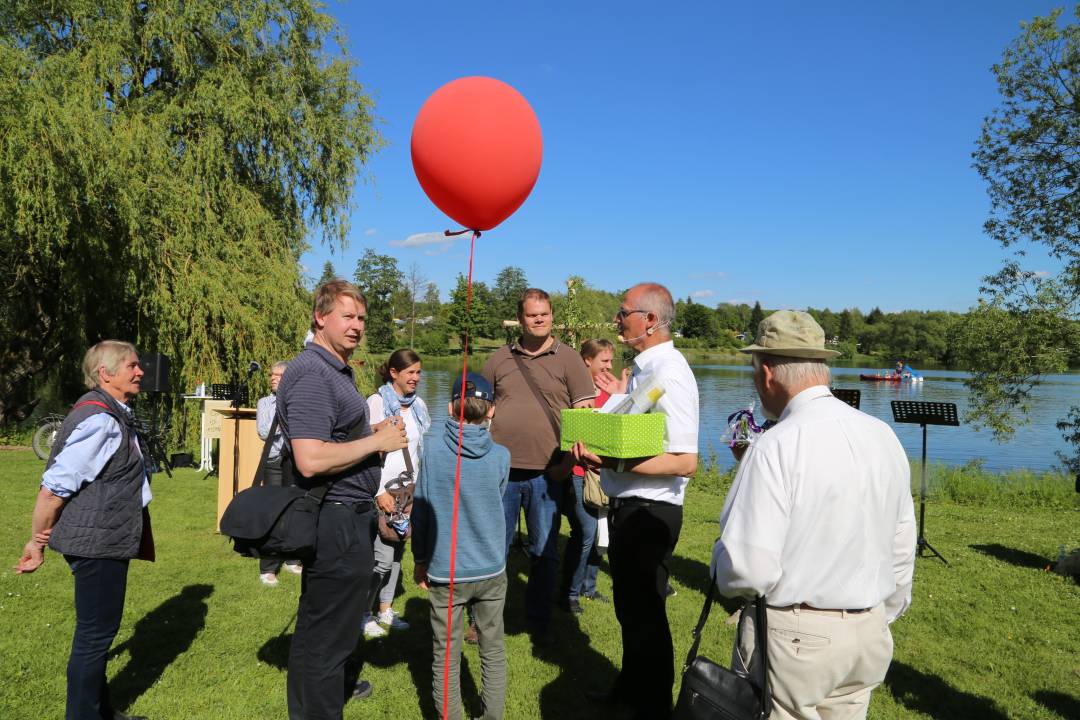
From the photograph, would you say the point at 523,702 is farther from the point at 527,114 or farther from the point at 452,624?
the point at 527,114

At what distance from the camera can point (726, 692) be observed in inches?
A: 75.7

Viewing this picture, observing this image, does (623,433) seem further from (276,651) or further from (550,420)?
(276,651)

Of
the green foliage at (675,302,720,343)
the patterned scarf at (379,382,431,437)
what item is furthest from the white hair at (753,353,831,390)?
the green foliage at (675,302,720,343)

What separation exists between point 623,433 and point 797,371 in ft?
2.69

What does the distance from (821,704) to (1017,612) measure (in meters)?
4.75

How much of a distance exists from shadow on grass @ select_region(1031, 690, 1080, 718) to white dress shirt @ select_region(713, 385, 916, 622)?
305cm

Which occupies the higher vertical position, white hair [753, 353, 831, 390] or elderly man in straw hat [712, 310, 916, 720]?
white hair [753, 353, 831, 390]

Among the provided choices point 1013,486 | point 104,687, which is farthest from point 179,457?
point 1013,486

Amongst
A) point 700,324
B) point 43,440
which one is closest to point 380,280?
point 700,324

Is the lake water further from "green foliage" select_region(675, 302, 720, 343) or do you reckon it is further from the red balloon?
"green foliage" select_region(675, 302, 720, 343)

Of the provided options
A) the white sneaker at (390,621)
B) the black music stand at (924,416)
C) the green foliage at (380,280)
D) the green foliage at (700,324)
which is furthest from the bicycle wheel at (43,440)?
the green foliage at (700,324)

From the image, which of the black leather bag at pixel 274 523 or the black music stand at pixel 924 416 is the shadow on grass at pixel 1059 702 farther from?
the black leather bag at pixel 274 523

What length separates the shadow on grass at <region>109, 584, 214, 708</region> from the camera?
148 inches

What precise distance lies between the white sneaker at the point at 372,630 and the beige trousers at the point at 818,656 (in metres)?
3.20
